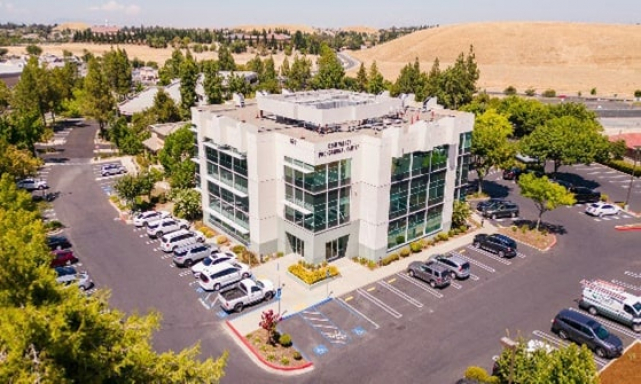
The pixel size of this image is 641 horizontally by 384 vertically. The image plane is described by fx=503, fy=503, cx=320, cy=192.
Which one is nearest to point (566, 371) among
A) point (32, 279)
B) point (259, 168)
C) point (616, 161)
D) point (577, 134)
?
point (32, 279)

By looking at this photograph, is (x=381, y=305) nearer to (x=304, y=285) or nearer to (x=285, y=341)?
(x=304, y=285)

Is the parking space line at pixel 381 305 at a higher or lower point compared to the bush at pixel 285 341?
lower

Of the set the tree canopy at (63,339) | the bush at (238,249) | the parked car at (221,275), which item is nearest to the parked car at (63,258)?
the parked car at (221,275)

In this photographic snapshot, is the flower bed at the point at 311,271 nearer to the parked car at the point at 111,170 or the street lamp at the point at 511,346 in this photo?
the street lamp at the point at 511,346

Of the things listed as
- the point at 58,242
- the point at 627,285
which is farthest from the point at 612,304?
the point at 58,242

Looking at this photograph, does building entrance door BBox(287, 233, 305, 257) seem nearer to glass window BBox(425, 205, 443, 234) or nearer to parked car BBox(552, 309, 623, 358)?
glass window BBox(425, 205, 443, 234)

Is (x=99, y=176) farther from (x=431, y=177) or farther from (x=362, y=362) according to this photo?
(x=362, y=362)

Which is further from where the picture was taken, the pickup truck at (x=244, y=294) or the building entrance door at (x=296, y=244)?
the building entrance door at (x=296, y=244)
